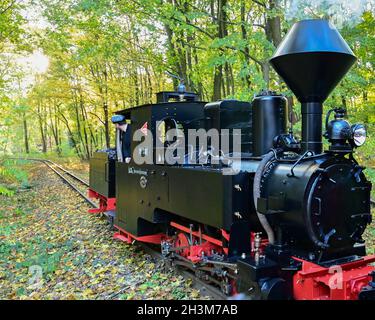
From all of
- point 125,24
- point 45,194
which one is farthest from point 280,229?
point 125,24

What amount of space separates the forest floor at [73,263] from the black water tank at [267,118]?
2.03 m

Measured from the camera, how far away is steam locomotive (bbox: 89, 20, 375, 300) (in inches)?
135

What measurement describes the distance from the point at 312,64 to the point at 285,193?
1.26m

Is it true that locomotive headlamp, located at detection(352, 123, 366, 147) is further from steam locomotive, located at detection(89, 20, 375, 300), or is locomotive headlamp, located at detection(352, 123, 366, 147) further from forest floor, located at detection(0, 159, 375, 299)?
forest floor, located at detection(0, 159, 375, 299)

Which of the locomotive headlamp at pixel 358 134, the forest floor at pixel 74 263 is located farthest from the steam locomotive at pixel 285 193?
the forest floor at pixel 74 263

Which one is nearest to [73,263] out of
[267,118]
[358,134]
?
[267,118]

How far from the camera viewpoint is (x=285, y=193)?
360cm

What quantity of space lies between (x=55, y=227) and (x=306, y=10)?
706 cm

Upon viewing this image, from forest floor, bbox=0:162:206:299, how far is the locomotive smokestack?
8.20 ft

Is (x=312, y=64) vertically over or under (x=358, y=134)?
over

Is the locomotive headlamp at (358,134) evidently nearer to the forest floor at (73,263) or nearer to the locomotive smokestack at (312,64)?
the locomotive smokestack at (312,64)

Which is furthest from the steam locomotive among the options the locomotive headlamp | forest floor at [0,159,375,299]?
forest floor at [0,159,375,299]

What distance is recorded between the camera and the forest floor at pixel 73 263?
4907 mm

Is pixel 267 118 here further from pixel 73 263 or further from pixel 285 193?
pixel 73 263
